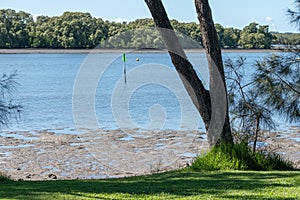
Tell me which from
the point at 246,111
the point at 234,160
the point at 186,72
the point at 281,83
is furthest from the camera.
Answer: the point at 246,111

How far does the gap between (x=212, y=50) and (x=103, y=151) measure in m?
6.64

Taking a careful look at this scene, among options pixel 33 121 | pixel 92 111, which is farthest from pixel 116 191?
pixel 92 111

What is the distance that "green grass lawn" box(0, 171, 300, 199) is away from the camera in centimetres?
548

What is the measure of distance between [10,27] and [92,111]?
45.3 m

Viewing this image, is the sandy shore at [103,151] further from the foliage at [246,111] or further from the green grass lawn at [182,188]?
the green grass lawn at [182,188]

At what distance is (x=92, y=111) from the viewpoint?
22609mm

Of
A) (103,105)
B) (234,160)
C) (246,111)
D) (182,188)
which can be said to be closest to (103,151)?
(246,111)

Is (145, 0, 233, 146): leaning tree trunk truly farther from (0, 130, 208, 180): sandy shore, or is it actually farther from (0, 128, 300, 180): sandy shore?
(0, 128, 300, 180): sandy shore

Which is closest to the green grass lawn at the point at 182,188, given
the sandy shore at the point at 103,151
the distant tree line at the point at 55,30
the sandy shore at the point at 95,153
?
the sandy shore at the point at 95,153

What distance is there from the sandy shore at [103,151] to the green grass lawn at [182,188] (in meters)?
3.79

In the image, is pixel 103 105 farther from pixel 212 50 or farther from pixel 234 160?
pixel 234 160

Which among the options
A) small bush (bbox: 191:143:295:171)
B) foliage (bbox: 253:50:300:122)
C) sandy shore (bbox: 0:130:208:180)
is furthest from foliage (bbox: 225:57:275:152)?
sandy shore (bbox: 0:130:208:180)

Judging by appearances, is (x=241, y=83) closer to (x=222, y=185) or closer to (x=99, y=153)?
(x=222, y=185)

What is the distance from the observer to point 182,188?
5.94 metres
